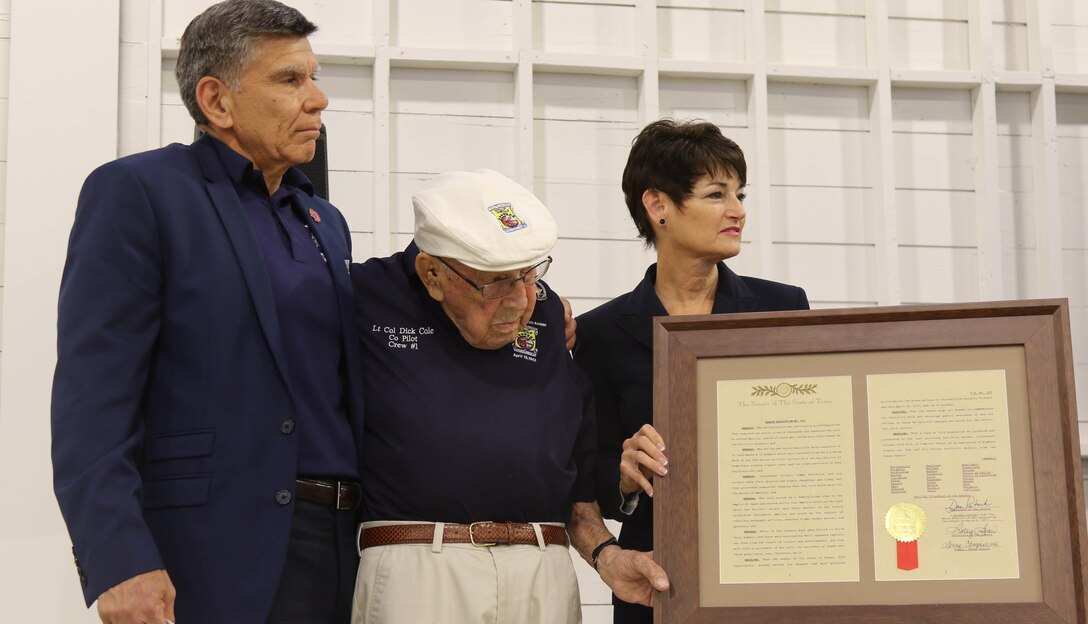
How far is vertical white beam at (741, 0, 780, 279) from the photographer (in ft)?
13.7

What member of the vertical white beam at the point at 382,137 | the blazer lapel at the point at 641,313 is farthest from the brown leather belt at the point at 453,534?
the vertical white beam at the point at 382,137

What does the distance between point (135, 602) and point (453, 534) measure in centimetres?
56

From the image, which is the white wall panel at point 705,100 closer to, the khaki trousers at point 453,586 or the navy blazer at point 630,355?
the navy blazer at point 630,355

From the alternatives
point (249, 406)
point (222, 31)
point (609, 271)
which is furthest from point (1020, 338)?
point (609, 271)

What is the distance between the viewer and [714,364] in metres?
2.33

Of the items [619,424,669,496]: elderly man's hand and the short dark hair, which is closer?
[619,424,669,496]: elderly man's hand

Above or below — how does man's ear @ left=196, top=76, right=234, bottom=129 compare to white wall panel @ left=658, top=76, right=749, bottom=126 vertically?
below

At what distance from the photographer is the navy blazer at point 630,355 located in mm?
2674

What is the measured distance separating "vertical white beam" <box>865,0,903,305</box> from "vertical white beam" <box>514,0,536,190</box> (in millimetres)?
1223

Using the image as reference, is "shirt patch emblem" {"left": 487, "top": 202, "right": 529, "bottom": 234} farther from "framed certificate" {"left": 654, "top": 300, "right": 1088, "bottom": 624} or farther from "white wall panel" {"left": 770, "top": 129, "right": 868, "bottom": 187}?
"white wall panel" {"left": 770, "top": 129, "right": 868, "bottom": 187}

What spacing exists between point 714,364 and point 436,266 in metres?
0.56

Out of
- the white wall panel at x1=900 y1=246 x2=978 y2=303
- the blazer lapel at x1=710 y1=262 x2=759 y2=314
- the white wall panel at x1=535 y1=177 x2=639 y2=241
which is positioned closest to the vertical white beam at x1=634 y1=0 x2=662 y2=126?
the white wall panel at x1=535 y1=177 x2=639 y2=241

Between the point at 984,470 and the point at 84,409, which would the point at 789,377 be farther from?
the point at 84,409

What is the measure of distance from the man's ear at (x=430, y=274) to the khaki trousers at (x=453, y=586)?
449 mm
